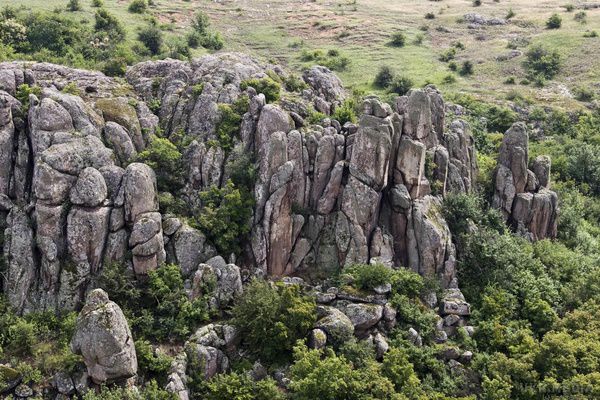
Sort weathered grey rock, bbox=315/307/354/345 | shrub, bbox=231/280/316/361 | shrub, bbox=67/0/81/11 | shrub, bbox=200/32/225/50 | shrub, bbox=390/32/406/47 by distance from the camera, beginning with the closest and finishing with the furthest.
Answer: shrub, bbox=231/280/316/361 < weathered grey rock, bbox=315/307/354/345 < shrub, bbox=200/32/225/50 < shrub, bbox=67/0/81/11 < shrub, bbox=390/32/406/47

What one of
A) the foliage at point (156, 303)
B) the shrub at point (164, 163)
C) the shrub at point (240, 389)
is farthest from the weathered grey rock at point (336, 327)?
the shrub at point (164, 163)

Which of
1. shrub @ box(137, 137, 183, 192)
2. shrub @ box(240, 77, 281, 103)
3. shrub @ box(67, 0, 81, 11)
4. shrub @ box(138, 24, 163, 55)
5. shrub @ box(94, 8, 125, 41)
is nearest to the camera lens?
shrub @ box(137, 137, 183, 192)

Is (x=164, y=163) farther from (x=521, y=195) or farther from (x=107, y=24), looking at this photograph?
(x=107, y=24)

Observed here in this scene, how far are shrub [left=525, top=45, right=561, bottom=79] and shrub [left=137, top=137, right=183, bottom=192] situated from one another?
227 ft

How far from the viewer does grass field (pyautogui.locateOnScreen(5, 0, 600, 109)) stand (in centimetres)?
8556

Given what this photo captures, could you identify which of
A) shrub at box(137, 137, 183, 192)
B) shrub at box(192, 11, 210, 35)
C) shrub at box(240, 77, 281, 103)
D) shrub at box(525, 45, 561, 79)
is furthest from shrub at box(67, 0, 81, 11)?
shrub at box(525, 45, 561, 79)

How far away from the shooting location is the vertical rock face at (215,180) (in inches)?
1483

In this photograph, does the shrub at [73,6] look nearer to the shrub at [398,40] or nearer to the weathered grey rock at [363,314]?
the shrub at [398,40]

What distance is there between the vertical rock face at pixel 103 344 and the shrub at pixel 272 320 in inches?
304

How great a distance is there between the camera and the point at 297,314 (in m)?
35.8

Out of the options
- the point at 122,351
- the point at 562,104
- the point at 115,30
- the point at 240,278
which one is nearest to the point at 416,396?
the point at 240,278

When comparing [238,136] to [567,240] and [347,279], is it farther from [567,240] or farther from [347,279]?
[567,240]

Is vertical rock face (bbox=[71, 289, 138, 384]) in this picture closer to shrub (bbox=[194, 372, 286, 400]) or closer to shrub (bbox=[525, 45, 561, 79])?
shrub (bbox=[194, 372, 286, 400])

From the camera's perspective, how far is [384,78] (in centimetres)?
7919
